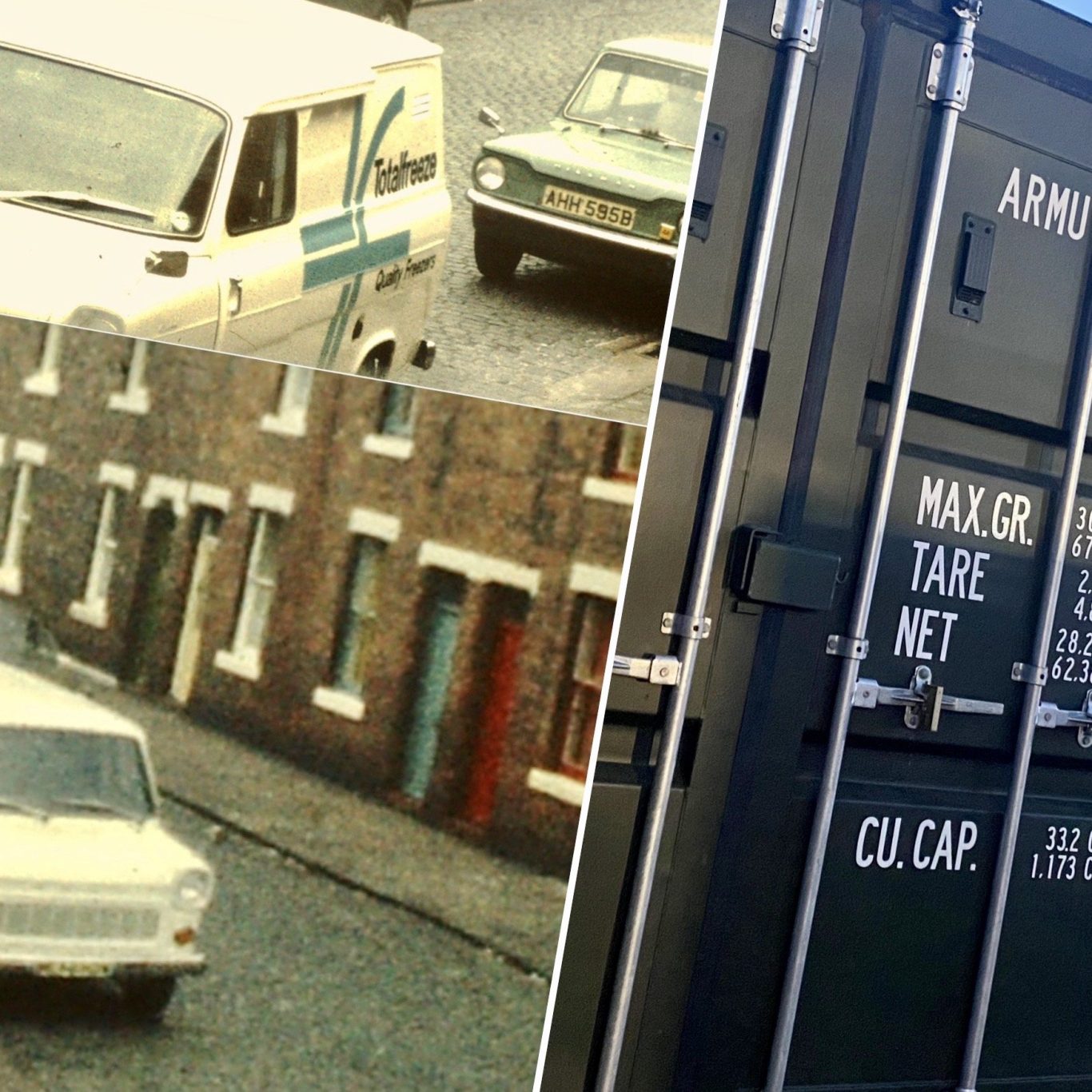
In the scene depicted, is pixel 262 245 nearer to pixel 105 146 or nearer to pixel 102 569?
pixel 105 146

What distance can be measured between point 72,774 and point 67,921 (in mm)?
228

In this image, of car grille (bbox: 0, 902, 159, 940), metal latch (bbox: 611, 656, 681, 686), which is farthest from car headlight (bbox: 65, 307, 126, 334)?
metal latch (bbox: 611, 656, 681, 686)

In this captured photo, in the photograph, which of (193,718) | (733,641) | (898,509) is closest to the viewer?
(193,718)

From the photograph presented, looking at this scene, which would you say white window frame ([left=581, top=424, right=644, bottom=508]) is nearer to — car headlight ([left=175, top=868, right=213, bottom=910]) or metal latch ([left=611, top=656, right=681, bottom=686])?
metal latch ([left=611, top=656, right=681, bottom=686])

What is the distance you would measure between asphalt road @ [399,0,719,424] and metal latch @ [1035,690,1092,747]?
1264 millimetres

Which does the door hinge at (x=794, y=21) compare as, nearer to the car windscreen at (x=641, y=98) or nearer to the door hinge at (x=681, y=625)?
the car windscreen at (x=641, y=98)

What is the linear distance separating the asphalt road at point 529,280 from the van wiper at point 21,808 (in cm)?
89

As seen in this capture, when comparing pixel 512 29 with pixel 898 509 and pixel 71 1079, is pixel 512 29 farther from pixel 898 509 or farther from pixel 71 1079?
pixel 71 1079

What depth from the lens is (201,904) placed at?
272 cm

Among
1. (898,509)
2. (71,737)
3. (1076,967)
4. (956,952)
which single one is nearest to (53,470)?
(71,737)

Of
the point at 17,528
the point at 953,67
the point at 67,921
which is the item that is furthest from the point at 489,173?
the point at 67,921

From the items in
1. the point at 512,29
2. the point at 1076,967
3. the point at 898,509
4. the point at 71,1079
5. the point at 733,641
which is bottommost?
the point at 71,1079

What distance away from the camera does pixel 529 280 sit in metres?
2.63

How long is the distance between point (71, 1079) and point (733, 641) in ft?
4.41
